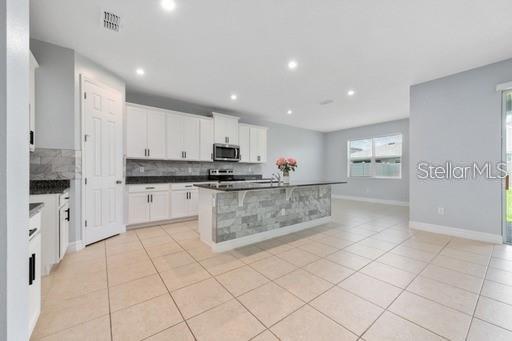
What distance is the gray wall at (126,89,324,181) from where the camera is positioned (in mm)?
5116

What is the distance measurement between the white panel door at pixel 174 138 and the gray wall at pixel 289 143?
603 millimetres

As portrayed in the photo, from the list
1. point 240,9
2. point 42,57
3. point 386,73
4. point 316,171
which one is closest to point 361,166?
point 316,171

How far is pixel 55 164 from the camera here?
2738 millimetres

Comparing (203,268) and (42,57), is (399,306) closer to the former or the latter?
(203,268)

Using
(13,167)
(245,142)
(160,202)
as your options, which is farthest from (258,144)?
(13,167)

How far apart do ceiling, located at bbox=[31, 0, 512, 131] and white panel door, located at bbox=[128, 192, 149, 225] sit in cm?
218

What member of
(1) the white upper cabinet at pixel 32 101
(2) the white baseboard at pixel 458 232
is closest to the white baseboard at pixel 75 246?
(1) the white upper cabinet at pixel 32 101

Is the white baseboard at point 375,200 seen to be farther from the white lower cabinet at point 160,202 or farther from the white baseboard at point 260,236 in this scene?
the white lower cabinet at point 160,202

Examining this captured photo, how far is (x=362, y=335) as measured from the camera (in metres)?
1.42

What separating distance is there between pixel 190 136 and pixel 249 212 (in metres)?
2.51

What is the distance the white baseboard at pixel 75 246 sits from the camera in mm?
2809

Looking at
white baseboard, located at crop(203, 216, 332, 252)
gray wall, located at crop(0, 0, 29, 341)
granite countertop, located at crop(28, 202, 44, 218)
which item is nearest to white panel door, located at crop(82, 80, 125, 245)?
granite countertop, located at crop(28, 202, 44, 218)

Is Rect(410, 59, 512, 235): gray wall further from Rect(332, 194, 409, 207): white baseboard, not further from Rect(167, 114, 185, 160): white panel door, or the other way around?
Rect(167, 114, 185, 160): white panel door

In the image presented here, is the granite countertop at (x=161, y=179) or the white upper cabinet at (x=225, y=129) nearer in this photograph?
the granite countertop at (x=161, y=179)
